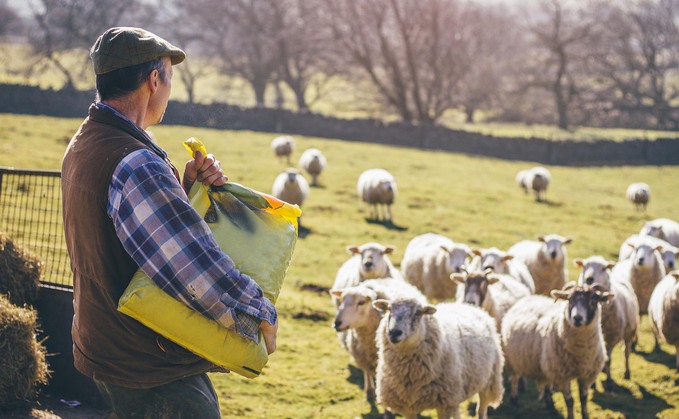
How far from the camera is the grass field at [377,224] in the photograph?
8562 millimetres

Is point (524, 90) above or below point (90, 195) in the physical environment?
above

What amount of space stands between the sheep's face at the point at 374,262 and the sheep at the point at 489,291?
53.4 inches

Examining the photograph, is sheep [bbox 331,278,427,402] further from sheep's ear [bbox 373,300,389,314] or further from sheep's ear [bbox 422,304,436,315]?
sheep's ear [bbox 422,304,436,315]

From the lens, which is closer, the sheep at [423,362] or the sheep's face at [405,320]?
the sheep's face at [405,320]

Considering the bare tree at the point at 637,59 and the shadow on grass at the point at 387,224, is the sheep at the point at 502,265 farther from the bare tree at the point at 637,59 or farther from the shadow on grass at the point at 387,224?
the bare tree at the point at 637,59

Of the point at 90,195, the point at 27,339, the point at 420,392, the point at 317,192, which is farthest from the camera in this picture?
the point at 317,192

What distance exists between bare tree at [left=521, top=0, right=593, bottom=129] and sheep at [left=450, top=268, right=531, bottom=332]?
4488 cm

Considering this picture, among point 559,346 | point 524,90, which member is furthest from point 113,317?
point 524,90

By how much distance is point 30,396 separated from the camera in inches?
214

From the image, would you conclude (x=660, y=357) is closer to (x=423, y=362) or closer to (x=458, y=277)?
(x=458, y=277)

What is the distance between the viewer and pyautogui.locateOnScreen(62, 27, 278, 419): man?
2562 mm

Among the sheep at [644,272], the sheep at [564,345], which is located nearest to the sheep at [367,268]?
the sheep at [564,345]

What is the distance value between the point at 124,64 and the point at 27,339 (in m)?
3.53

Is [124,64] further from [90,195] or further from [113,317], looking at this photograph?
[113,317]
